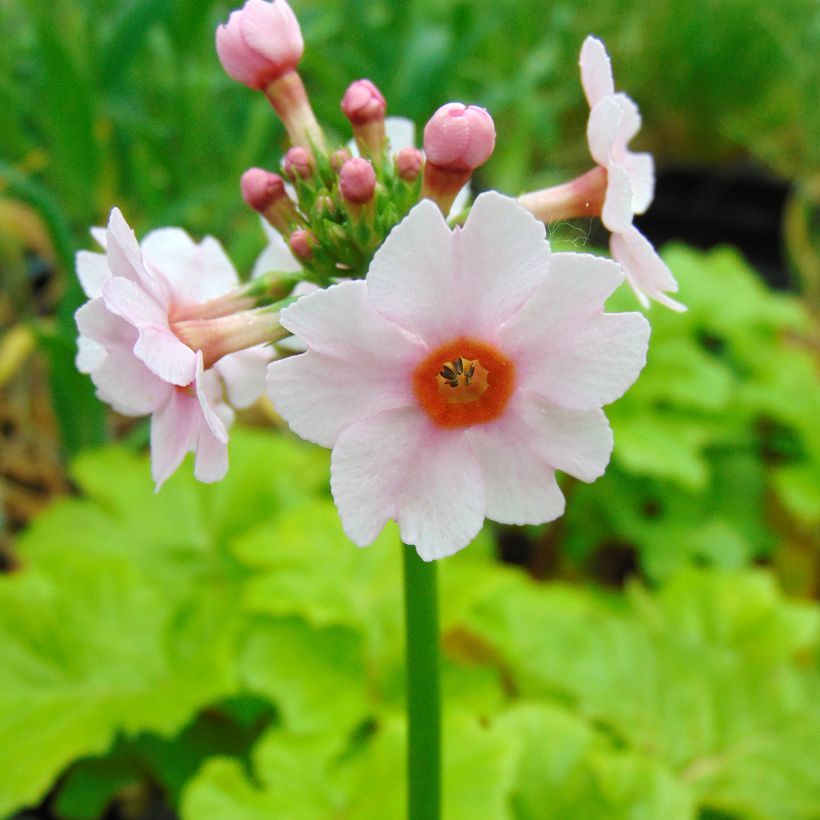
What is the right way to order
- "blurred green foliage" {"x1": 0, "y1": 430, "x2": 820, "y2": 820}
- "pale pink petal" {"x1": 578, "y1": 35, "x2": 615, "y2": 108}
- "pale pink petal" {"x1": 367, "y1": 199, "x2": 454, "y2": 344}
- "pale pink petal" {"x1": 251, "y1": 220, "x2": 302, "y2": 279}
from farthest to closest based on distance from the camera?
"blurred green foliage" {"x1": 0, "y1": 430, "x2": 820, "y2": 820} → "pale pink petal" {"x1": 251, "y1": 220, "x2": 302, "y2": 279} → "pale pink petal" {"x1": 578, "y1": 35, "x2": 615, "y2": 108} → "pale pink petal" {"x1": 367, "y1": 199, "x2": 454, "y2": 344}

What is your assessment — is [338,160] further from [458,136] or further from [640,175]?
[640,175]

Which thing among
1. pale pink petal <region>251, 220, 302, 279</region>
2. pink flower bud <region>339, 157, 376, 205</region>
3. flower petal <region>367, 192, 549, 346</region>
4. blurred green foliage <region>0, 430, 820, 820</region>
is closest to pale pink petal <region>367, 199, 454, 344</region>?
flower petal <region>367, 192, 549, 346</region>

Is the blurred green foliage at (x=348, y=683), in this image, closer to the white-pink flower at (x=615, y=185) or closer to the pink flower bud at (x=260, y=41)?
the white-pink flower at (x=615, y=185)

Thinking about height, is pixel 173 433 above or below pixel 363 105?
below

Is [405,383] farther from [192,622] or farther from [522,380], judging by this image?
[192,622]

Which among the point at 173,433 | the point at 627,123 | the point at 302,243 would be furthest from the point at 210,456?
the point at 627,123

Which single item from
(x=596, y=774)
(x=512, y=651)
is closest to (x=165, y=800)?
(x=512, y=651)

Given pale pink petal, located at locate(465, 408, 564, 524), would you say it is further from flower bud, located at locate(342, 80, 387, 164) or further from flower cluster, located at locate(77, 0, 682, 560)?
flower bud, located at locate(342, 80, 387, 164)
